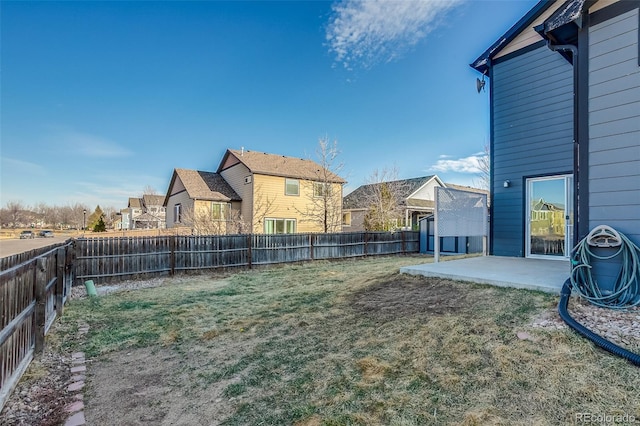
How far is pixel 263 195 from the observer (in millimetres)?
17750

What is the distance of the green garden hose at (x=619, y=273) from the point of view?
11.7 feet

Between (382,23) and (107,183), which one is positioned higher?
(382,23)

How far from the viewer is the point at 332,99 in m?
15.5

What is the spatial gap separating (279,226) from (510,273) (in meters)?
14.3

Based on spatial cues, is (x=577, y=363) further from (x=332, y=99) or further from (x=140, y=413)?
(x=332, y=99)

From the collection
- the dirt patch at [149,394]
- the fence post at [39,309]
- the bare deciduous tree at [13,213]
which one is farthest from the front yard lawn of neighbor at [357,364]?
the bare deciduous tree at [13,213]

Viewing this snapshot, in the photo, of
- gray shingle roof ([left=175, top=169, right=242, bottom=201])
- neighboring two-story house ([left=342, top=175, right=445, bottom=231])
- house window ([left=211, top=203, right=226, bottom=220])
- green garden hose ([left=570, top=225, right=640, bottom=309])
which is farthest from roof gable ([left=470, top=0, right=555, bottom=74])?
house window ([left=211, top=203, right=226, bottom=220])

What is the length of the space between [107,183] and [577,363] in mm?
33735

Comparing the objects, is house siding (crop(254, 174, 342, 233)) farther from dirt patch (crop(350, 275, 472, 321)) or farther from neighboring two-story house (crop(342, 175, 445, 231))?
dirt patch (crop(350, 275, 472, 321))

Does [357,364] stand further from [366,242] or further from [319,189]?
[319,189]

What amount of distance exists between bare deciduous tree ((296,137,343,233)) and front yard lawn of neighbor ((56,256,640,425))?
12.4m

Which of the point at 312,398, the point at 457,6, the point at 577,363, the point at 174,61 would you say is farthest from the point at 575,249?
the point at 174,61

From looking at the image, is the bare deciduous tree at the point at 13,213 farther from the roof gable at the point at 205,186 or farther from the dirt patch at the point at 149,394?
the dirt patch at the point at 149,394

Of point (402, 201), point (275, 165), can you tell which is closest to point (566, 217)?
point (402, 201)
